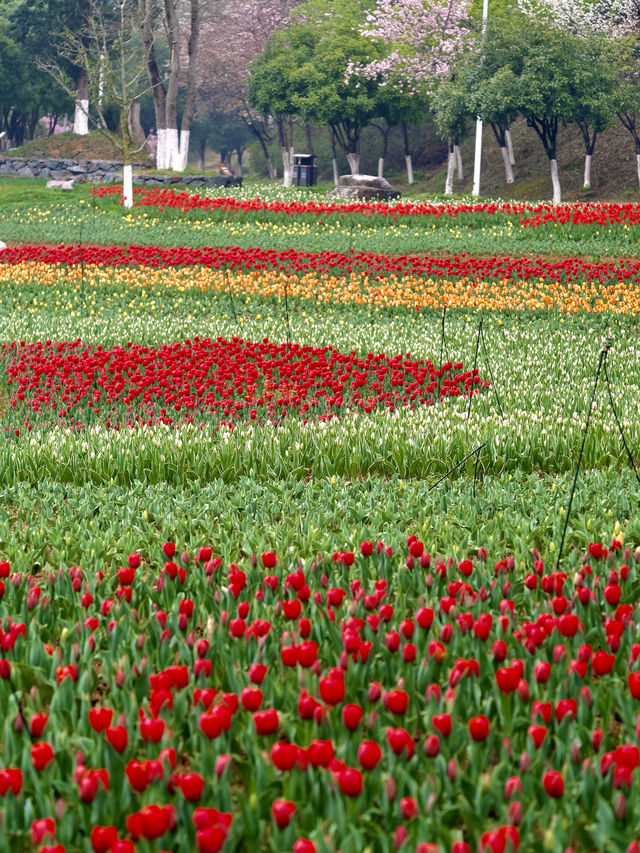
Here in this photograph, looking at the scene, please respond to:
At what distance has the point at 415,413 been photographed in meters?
8.98

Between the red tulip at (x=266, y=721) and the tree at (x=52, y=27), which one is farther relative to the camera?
the tree at (x=52, y=27)

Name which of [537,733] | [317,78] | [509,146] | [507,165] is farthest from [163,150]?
[537,733]

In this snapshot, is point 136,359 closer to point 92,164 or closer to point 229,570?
point 229,570

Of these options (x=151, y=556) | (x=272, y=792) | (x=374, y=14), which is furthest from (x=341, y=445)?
(x=374, y=14)

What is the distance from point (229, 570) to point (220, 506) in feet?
5.00

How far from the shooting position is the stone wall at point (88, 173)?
3916 cm

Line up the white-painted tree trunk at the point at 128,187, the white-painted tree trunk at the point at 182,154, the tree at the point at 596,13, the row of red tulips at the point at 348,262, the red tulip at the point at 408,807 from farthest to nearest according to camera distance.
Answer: the tree at the point at 596,13
the white-painted tree trunk at the point at 182,154
the white-painted tree trunk at the point at 128,187
the row of red tulips at the point at 348,262
the red tulip at the point at 408,807

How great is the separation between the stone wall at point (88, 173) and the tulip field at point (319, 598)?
27.3 metres

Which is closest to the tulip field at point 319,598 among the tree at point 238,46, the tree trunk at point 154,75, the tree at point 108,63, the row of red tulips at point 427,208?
the row of red tulips at point 427,208

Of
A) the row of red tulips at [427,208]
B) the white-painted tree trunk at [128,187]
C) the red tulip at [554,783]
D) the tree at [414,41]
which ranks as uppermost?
the tree at [414,41]

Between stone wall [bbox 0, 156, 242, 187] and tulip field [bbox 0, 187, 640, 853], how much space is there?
1074 inches

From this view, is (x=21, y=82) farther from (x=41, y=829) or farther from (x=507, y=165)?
(x=41, y=829)

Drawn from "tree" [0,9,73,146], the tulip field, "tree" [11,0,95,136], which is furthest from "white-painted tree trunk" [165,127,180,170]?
the tulip field

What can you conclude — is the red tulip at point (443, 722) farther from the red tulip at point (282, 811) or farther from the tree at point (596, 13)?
the tree at point (596, 13)
